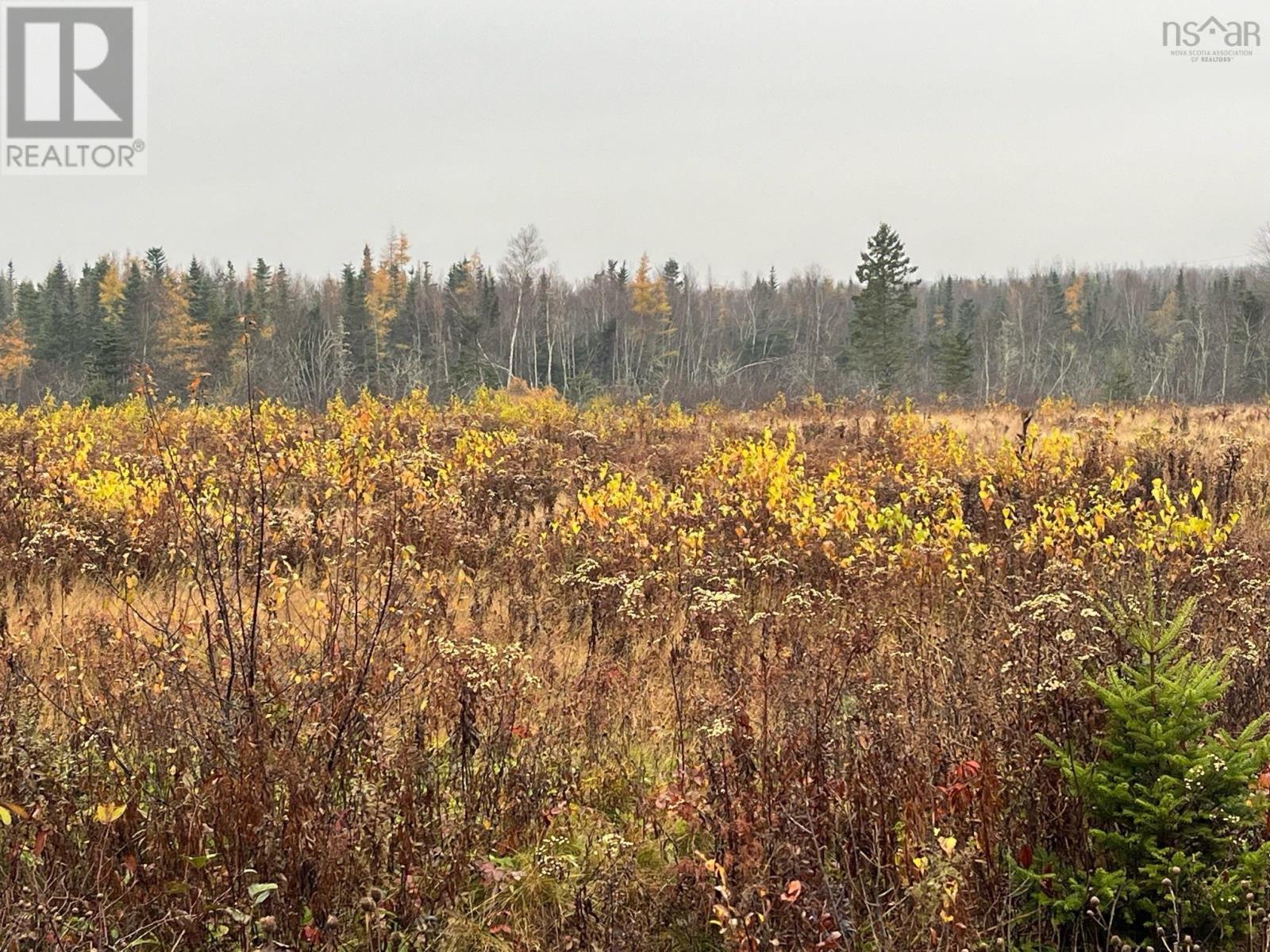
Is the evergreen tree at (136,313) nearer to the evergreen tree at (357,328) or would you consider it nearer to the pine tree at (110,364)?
the pine tree at (110,364)

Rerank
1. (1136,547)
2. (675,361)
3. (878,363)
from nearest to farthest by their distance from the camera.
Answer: (1136,547) < (878,363) < (675,361)

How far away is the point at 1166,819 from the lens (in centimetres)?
215

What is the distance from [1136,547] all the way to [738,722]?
3872mm

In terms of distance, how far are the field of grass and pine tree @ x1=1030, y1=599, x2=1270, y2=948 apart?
83mm

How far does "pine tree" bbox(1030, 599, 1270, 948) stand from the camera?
6.91 feet

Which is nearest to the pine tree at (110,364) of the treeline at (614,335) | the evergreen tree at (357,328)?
the treeline at (614,335)

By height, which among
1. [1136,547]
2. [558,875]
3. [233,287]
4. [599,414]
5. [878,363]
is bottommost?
[558,875]

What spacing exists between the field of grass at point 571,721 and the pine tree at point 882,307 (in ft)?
117

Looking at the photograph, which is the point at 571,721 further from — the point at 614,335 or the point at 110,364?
the point at 614,335

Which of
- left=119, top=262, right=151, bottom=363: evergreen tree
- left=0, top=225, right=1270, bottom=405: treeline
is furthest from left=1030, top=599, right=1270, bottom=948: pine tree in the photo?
left=119, top=262, right=151, bottom=363: evergreen tree

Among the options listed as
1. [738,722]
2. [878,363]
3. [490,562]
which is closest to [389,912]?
[738,722]

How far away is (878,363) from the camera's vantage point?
4150cm

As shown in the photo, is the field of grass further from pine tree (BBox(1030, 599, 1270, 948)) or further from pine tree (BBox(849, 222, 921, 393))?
pine tree (BBox(849, 222, 921, 393))

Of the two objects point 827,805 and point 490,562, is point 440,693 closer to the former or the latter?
point 827,805
